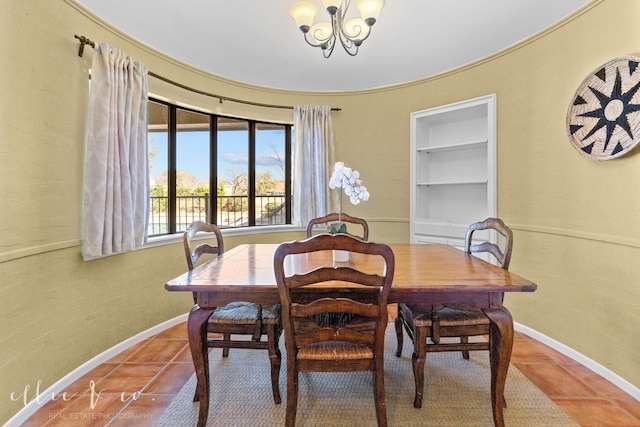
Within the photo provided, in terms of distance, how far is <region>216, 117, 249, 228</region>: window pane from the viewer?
330 cm

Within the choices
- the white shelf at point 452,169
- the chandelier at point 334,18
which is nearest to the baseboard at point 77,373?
the chandelier at point 334,18

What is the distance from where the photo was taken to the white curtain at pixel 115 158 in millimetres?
1938

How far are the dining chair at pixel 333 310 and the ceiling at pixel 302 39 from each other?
183 cm

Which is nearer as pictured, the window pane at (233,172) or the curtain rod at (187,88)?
the curtain rod at (187,88)

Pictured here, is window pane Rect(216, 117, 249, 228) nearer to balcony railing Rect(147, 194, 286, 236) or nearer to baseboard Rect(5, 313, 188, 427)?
balcony railing Rect(147, 194, 286, 236)

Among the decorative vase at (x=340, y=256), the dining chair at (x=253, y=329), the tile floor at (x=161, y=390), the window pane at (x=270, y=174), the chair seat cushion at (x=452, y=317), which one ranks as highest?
the window pane at (x=270, y=174)

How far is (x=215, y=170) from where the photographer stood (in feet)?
10.6

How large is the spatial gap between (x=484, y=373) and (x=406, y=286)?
116cm

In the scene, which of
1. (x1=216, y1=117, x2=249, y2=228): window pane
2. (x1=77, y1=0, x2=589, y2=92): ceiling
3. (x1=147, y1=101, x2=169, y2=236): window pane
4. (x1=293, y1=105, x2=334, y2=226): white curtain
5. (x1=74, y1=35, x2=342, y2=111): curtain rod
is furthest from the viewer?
(x1=293, y1=105, x2=334, y2=226): white curtain

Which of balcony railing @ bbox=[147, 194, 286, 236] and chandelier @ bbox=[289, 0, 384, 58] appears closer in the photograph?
chandelier @ bbox=[289, 0, 384, 58]

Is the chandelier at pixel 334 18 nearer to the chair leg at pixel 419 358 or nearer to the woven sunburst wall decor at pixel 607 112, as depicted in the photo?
the woven sunburst wall decor at pixel 607 112

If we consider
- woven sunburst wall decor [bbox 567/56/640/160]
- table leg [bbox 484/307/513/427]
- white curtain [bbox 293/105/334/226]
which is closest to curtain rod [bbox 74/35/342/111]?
white curtain [bbox 293/105/334/226]

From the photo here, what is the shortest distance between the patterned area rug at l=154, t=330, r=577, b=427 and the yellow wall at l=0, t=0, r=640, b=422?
2.38ft

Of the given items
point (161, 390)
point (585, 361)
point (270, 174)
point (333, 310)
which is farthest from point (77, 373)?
point (585, 361)
